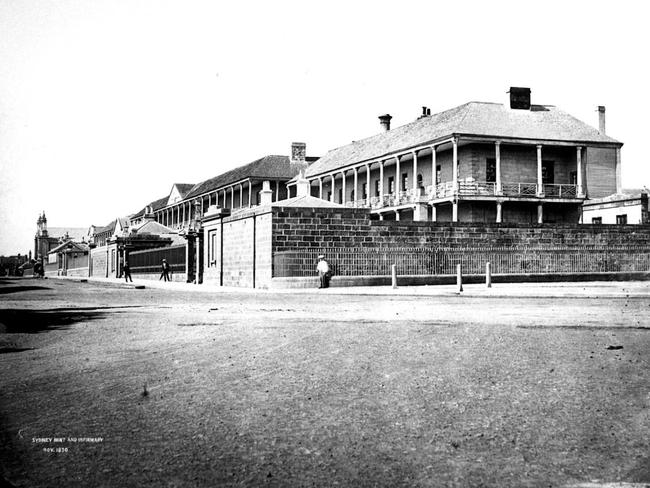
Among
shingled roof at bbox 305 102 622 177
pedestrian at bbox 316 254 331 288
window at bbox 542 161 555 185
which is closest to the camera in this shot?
pedestrian at bbox 316 254 331 288

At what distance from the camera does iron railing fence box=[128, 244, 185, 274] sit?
113 feet

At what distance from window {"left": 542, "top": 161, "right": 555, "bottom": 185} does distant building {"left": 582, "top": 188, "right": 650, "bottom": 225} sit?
2.56 m

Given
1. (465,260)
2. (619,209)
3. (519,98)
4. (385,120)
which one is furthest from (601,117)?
(465,260)

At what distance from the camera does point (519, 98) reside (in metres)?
41.6

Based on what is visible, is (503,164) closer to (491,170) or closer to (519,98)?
(491,170)

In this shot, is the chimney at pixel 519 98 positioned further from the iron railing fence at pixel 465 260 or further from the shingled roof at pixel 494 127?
the iron railing fence at pixel 465 260

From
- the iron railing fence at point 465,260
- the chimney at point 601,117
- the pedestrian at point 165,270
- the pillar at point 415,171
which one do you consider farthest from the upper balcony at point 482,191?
the pedestrian at point 165,270

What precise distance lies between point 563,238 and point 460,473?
24657 mm

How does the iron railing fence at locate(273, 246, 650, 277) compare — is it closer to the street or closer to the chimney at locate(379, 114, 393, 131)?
the street

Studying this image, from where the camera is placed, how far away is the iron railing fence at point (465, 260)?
23.2m

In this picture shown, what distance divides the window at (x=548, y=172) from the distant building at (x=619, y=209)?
8.39 ft

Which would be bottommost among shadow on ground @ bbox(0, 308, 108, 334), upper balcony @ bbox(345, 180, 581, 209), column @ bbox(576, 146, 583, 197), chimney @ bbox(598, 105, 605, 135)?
shadow on ground @ bbox(0, 308, 108, 334)

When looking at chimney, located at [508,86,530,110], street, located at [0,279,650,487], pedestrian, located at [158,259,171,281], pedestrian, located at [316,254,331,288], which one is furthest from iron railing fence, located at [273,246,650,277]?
chimney, located at [508,86,530,110]

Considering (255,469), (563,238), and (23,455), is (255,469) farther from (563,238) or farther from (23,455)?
(563,238)
